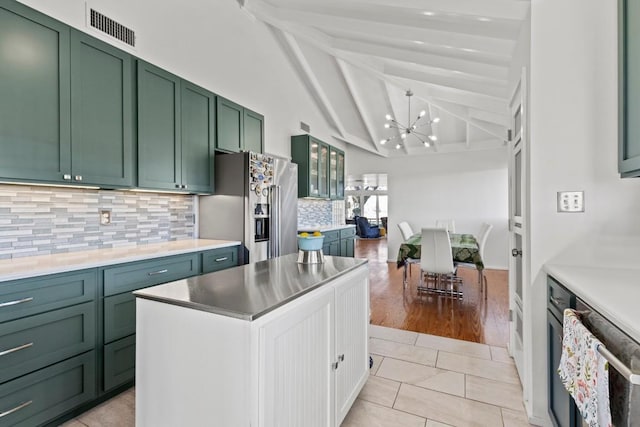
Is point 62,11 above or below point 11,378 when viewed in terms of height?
above

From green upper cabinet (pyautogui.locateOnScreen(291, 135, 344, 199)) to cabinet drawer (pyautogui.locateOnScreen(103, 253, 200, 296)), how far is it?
105 inches

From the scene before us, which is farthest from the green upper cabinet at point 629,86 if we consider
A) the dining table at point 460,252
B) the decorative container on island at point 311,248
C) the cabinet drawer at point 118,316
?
the cabinet drawer at point 118,316

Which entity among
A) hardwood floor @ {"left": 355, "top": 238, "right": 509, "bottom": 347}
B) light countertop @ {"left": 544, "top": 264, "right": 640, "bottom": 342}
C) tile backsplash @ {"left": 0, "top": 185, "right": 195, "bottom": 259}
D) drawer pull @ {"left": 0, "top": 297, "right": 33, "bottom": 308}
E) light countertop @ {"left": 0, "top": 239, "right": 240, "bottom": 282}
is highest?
tile backsplash @ {"left": 0, "top": 185, "right": 195, "bottom": 259}

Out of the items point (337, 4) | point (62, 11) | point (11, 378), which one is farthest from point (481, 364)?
point (62, 11)

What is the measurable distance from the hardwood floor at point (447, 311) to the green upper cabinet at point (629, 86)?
2017mm

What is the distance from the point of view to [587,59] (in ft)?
5.16

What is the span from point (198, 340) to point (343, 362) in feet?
2.75

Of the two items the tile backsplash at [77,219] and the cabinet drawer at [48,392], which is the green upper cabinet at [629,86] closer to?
the cabinet drawer at [48,392]

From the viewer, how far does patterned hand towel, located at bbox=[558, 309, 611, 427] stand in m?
0.82

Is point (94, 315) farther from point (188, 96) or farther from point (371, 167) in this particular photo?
point (371, 167)

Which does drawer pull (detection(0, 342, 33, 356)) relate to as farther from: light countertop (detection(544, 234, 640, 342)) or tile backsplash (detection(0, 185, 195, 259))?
light countertop (detection(544, 234, 640, 342))

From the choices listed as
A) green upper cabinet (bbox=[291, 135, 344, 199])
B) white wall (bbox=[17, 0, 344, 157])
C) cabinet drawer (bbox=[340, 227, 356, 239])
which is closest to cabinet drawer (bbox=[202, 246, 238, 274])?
white wall (bbox=[17, 0, 344, 157])

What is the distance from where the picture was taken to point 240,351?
975 mm

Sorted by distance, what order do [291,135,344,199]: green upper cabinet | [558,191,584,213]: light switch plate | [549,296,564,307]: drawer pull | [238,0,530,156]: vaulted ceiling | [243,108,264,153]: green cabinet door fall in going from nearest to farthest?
[549,296,564,307]: drawer pull → [558,191,584,213]: light switch plate → [238,0,530,156]: vaulted ceiling → [243,108,264,153]: green cabinet door → [291,135,344,199]: green upper cabinet
